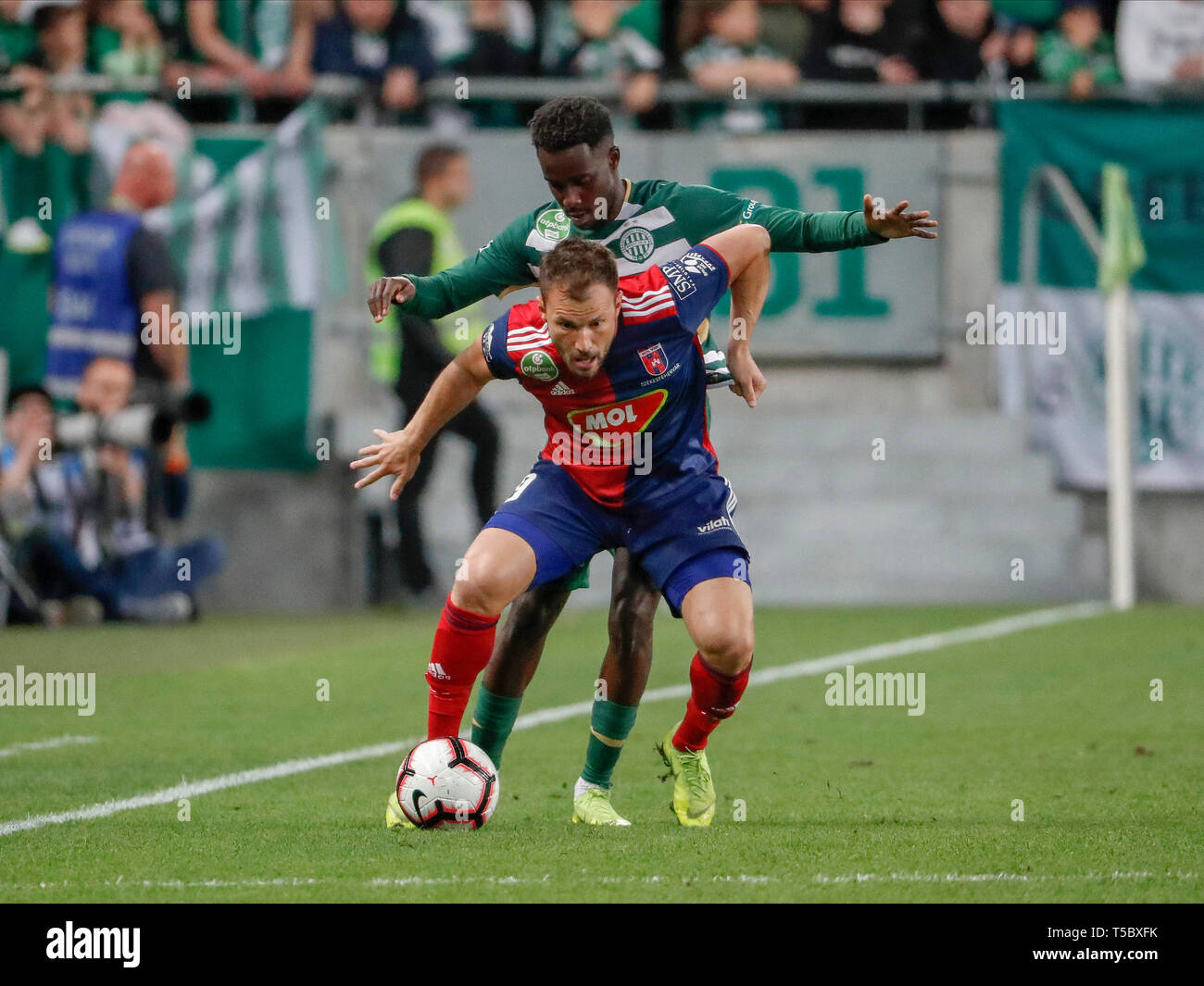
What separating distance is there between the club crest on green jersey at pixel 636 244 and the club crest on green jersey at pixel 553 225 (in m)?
0.22

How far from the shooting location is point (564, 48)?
15.7m

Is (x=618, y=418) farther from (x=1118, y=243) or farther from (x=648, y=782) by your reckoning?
(x=1118, y=243)

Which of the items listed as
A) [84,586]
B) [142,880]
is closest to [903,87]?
[84,586]

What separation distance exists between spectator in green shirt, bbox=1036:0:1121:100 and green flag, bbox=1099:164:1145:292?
1.31 meters

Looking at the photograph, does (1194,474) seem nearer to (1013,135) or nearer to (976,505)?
(976,505)

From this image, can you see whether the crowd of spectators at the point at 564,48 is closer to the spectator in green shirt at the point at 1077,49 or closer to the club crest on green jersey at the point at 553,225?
the spectator in green shirt at the point at 1077,49

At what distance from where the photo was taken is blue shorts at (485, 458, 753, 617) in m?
5.95

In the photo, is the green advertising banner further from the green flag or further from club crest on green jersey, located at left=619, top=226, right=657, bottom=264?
club crest on green jersey, located at left=619, top=226, right=657, bottom=264

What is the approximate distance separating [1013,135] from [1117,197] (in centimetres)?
132

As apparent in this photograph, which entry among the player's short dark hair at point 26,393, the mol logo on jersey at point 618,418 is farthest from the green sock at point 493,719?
the player's short dark hair at point 26,393

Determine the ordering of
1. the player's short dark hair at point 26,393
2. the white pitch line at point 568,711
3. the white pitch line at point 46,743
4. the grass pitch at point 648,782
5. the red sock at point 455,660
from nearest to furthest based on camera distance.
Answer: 1. the grass pitch at point 648,782
2. the red sock at point 455,660
3. the white pitch line at point 568,711
4. the white pitch line at point 46,743
5. the player's short dark hair at point 26,393

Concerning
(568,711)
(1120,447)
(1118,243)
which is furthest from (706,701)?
(1118,243)

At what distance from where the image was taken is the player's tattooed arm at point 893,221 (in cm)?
595

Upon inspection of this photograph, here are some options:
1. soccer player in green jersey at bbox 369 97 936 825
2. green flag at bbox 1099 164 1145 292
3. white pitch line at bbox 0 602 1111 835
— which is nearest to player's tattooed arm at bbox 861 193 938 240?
soccer player in green jersey at bbox 369 97 936 825
